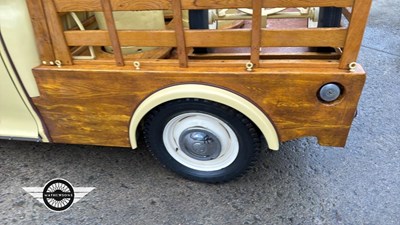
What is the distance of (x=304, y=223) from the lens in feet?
6.07

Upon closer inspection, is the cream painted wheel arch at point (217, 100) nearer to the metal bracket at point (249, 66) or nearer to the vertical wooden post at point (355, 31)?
A: the metal bracket at point (249, 66)

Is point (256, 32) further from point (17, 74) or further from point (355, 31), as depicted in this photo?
point (17, 74)

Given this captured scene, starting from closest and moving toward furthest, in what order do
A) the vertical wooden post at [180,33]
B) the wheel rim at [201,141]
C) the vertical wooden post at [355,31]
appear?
the vertical wooden post at [355,31]
the vertical wooden post at [180,33]
the wheel rim at [201,141]

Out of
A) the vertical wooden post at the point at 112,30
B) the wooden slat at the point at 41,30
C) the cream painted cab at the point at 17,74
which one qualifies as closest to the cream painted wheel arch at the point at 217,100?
the vertical wooden post at the point at 112,30

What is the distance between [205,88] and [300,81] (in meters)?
0.45

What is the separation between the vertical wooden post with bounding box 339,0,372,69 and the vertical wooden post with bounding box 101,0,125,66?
1.07m

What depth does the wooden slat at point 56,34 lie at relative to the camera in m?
1.65

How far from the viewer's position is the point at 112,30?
1.66 meters

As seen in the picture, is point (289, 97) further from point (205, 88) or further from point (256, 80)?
point (205, 88)

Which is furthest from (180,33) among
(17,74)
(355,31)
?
(17,74)

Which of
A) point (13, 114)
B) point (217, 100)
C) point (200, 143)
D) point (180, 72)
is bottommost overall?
point (200, 143)

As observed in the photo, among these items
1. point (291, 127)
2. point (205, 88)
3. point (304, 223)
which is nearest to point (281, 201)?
point (304, 223)

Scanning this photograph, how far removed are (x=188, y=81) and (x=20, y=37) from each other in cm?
90

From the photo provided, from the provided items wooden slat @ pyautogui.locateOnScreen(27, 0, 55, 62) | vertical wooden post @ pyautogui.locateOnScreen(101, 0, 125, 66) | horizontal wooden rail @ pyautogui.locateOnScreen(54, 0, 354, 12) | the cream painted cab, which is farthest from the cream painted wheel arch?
the cream painted cab
